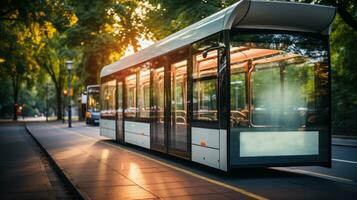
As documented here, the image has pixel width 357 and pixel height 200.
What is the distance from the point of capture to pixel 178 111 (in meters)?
12.1

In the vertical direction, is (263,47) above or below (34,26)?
below

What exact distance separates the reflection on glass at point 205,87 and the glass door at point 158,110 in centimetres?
239

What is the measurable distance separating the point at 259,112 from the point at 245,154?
0.97 metres

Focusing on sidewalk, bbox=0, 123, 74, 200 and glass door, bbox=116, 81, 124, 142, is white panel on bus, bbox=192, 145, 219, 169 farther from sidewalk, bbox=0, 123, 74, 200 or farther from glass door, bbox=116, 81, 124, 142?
glass door, bbox=116, 81, 124, 142

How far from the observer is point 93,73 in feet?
155

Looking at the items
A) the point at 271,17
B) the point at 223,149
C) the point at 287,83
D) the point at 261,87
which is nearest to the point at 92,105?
the point at 261,87

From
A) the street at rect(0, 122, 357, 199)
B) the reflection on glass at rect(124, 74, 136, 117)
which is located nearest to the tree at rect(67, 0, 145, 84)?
the reflection on glass at rect(124, 74, 136, 117)

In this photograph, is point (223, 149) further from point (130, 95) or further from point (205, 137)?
point (130, 95)

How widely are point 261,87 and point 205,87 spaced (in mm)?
1134

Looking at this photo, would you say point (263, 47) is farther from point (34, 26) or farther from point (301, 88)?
point (34, 26)

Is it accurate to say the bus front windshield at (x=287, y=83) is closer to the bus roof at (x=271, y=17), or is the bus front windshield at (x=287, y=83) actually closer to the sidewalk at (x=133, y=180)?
the bus roof at (x=271, y=17)

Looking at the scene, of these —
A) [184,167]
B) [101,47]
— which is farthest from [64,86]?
[184,167]

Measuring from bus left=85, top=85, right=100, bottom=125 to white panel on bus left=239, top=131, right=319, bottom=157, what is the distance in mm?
33717

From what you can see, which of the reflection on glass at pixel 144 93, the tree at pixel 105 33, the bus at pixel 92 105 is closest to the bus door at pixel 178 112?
the reflection on glass at pixel 144 93
